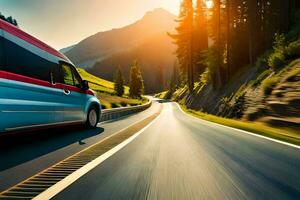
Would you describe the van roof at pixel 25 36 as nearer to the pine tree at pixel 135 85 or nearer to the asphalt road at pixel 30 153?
the asphalt road at pixel 30 153

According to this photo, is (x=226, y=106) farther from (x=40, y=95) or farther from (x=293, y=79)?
(x=40, y=95)

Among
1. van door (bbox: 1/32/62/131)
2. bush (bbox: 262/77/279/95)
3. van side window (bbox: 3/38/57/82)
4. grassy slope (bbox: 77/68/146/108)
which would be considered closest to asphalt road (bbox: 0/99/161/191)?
van door (bbox: 1/32/62/131)

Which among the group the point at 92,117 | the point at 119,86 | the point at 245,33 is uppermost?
the point at 245,33

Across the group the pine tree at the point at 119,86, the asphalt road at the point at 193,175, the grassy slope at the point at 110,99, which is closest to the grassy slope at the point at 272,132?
the asphalt road at the point at 193,175

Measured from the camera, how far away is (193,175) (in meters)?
5.35

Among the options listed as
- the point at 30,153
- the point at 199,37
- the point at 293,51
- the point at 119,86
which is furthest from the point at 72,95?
the point at 119,86

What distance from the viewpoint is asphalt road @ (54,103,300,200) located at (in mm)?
4230

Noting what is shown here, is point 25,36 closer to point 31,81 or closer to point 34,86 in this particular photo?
point 31,81

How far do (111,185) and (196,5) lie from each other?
70.7 meters

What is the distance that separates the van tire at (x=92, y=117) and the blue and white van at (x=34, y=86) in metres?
0.59

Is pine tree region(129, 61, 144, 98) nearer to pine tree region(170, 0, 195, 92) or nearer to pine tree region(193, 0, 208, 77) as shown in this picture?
pine tree region(170, 0, 195, 92)

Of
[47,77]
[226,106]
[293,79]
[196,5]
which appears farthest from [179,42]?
[47,77]

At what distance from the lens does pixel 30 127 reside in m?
9.23

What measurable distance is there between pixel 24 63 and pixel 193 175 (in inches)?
227
